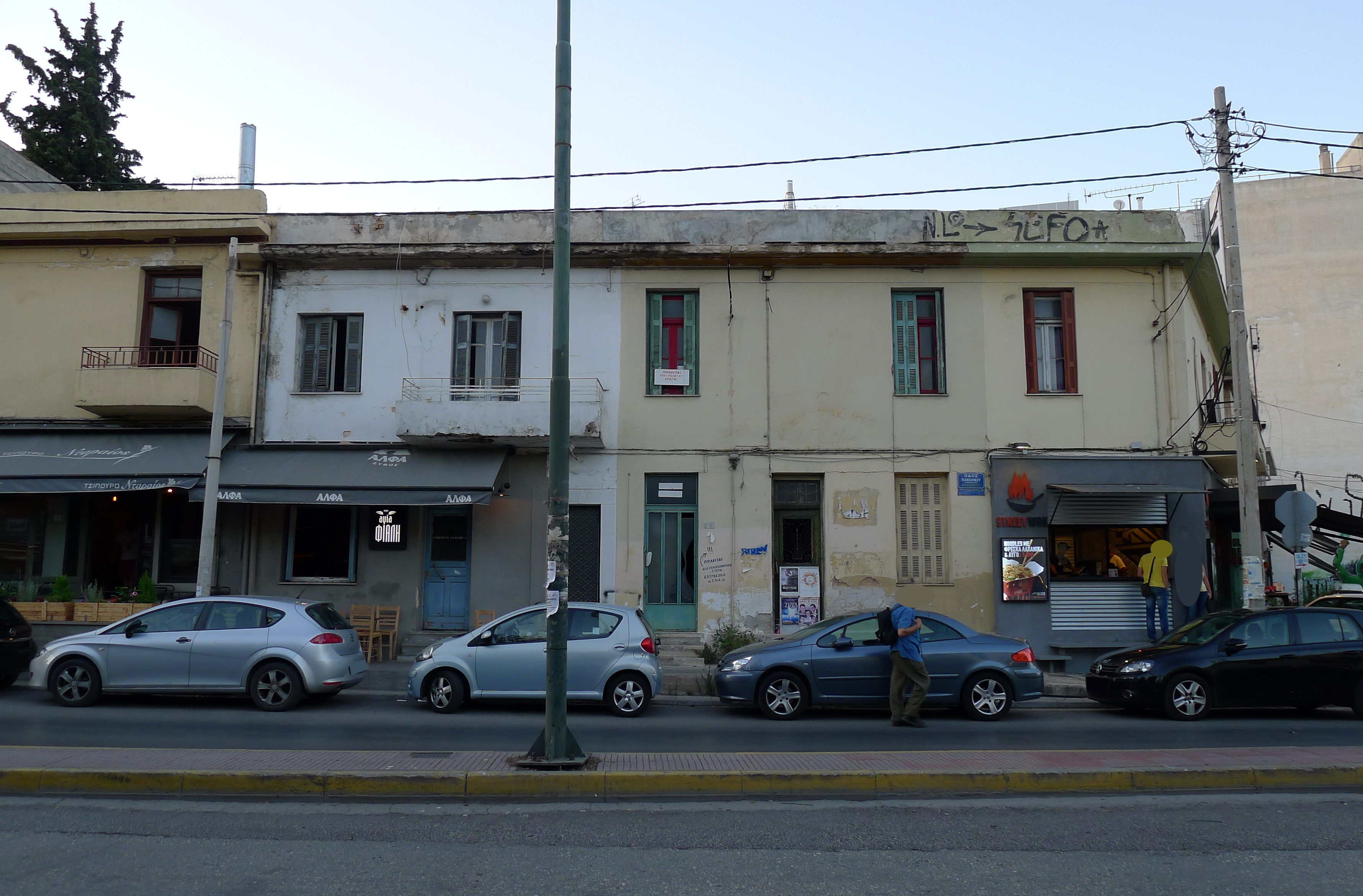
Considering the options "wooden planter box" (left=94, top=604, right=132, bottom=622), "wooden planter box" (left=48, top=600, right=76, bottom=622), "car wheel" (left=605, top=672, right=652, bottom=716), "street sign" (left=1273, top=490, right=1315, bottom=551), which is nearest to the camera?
"car wheel" (left=605, top=672, right=652, bottom=716)

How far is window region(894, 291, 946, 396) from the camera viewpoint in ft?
58.1

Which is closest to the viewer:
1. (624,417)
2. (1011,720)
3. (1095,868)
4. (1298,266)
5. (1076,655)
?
(1095,868)

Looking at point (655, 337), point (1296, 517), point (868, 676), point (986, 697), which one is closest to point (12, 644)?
point (655, 337)

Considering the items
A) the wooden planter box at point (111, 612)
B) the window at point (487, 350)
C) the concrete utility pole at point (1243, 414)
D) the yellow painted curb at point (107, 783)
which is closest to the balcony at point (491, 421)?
the window at point (487, 350)

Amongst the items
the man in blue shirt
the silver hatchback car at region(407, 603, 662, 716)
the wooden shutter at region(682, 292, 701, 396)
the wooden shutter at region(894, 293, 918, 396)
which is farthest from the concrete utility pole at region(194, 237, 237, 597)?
the wooden shutter at region(894, 293, 918, 396)

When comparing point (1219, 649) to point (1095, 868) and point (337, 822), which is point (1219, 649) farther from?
point (337, 822)

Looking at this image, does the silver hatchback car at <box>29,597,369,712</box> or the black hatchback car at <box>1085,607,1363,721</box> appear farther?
the silver hatchback car at <box>29,597,369,712</box>

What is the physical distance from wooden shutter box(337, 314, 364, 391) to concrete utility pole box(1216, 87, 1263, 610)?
1487 cm

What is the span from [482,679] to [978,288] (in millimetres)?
11530

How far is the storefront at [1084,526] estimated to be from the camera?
16.7 metres

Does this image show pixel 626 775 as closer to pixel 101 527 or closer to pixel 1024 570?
pixel 1024 570

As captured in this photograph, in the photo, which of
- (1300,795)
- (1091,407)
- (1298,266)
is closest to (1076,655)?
(1091,407)

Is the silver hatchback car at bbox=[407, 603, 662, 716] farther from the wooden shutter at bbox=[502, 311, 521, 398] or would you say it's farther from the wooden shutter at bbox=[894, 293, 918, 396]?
the wooden shutter at bbox=[894, 293, 918, 396]

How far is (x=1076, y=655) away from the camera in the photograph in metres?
16.6
